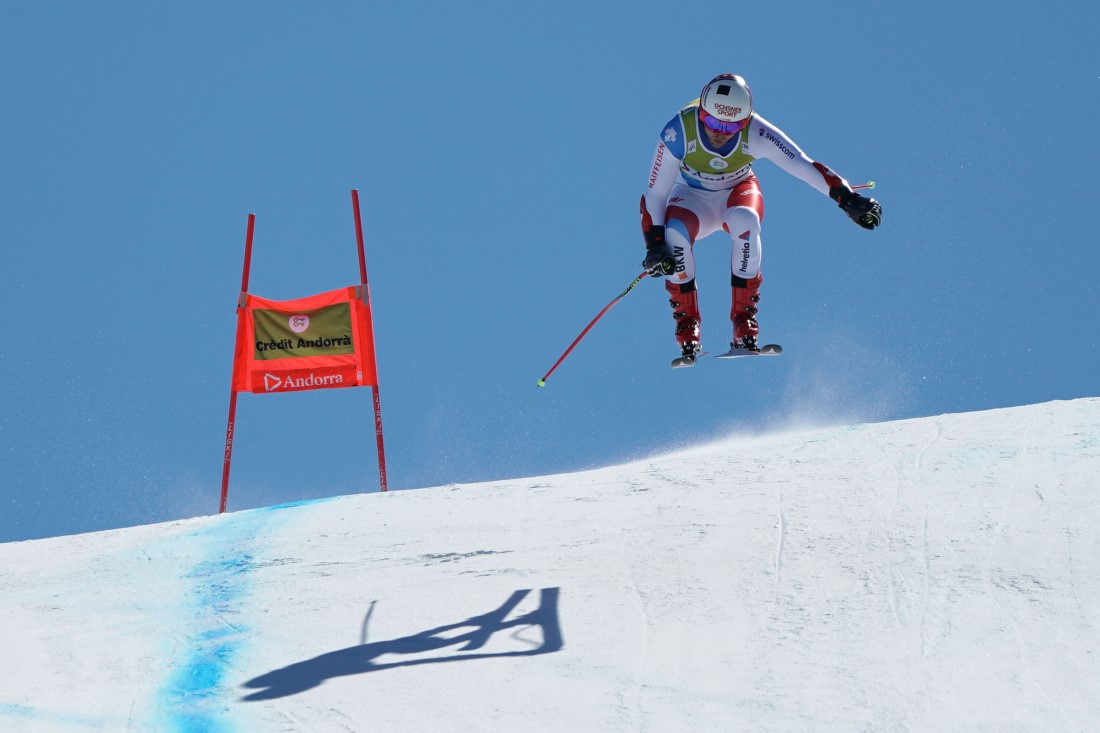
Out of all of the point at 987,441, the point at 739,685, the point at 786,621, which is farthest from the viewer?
the point at 987,441

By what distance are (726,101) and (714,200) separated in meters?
0.80

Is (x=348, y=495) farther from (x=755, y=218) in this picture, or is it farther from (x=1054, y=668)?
(x=1054, y=668)

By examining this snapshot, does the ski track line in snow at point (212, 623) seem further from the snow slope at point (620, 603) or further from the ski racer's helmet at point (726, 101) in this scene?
the ski racer's helmet at point (726, 101)

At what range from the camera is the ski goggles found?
8.99 m

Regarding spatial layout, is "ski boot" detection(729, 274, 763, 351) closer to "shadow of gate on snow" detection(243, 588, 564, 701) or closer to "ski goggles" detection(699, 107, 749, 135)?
"ski goggles" detection(699, 107, 749, 135)

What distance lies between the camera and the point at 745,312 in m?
9.25

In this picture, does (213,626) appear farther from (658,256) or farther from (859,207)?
(859,207)

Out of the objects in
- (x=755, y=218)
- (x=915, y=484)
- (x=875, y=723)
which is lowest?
(x=875, y=723)

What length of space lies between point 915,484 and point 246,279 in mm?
6525

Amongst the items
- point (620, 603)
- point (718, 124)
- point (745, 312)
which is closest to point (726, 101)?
point (718, 124)

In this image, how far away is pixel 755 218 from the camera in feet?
30.1

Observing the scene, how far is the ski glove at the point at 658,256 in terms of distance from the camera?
30.0ft

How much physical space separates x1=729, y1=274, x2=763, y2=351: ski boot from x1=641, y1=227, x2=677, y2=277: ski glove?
1.67 ft

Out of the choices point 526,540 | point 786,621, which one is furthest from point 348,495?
point 786,621
